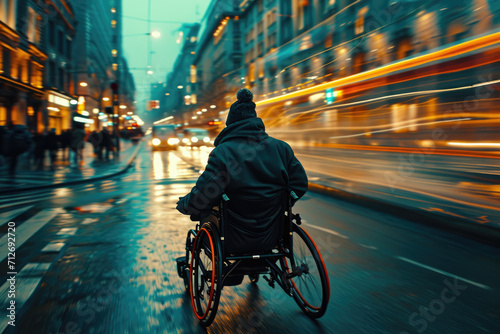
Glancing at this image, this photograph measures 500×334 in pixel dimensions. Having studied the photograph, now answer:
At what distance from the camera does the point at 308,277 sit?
11.3 feet

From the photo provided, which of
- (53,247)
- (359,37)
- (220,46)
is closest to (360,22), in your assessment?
(359,37)

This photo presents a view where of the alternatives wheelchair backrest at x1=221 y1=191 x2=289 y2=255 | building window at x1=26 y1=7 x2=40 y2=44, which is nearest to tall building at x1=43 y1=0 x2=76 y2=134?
building window at x1=26 y1=7 x2=40 y2=44

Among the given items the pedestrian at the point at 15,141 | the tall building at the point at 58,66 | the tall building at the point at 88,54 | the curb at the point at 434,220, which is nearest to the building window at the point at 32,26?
the tall building at the point at 58,66

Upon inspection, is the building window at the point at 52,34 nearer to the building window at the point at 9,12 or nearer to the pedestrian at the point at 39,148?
the building window at the point at 9,12

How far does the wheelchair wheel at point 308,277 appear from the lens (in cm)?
326

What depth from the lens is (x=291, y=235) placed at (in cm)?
346

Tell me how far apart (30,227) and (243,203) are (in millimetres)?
5061

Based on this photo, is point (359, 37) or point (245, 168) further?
point (359, 37)

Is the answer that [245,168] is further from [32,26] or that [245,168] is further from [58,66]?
[58,66]

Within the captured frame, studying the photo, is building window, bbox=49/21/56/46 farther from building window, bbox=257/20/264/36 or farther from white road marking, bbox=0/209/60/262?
white road marking, bbox=0/209/60/262

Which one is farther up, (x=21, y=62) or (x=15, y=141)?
(x=21, y=62)

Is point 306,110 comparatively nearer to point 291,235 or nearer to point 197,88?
point 291,235

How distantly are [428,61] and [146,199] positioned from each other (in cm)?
678

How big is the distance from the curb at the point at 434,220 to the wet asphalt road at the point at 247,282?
338 mm
